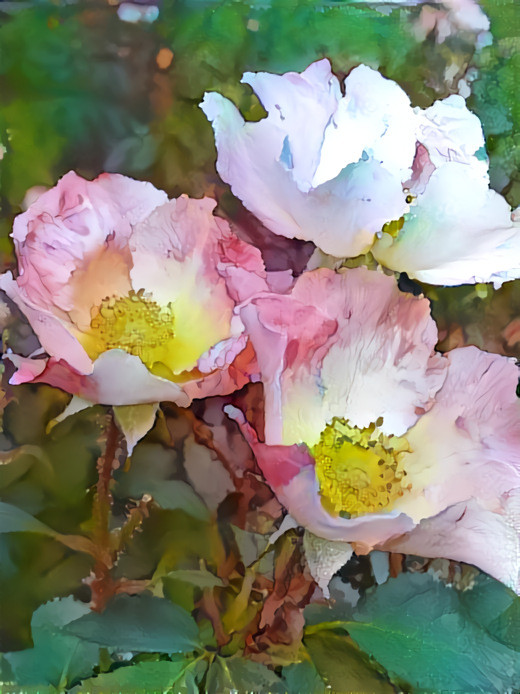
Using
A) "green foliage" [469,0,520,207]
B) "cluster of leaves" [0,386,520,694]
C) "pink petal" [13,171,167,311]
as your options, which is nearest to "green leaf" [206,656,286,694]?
"cluster of leaves" [0,386,520,694]

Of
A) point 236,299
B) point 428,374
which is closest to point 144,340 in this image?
point 236,299

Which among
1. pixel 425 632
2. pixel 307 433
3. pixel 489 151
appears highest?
pixel 489 151

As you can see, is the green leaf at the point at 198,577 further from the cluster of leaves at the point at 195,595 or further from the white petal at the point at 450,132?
the white petal at the point at 450,132

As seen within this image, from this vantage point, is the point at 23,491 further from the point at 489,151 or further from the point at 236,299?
the point at 489,151

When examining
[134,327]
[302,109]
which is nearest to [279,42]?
[302,109]

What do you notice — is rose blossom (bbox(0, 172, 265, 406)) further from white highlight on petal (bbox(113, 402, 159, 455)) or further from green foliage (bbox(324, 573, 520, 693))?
green foliage (bbox(324, 573, 520, 693))

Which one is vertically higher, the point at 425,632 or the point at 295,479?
the point at 295,479
